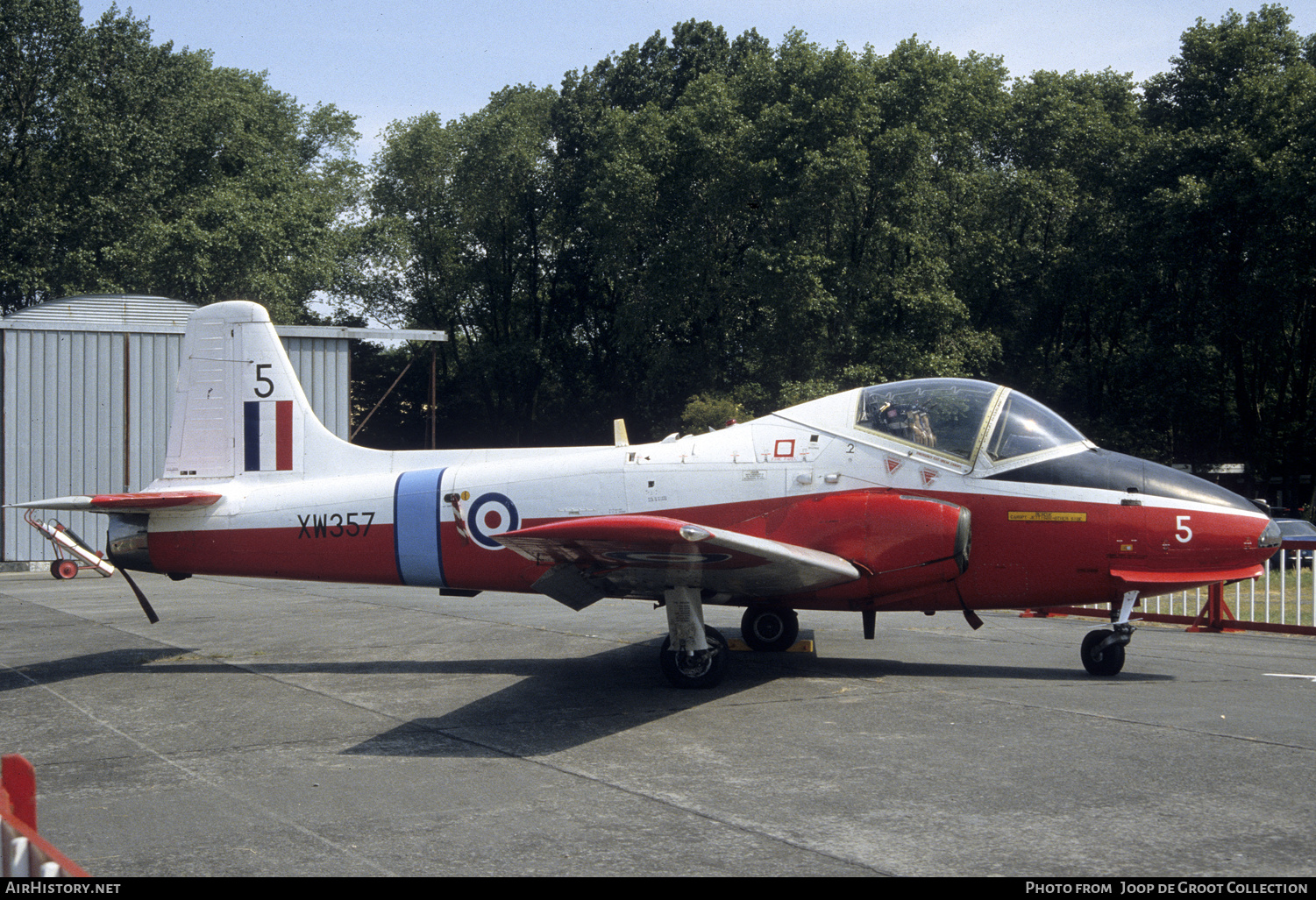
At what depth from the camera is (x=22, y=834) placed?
319cm

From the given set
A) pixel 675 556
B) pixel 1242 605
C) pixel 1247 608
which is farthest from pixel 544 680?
pixel 1242 605

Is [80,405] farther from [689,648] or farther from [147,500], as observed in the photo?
[689,648]

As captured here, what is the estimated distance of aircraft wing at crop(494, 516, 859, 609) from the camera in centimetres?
735

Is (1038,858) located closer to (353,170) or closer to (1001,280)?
(1001,280)

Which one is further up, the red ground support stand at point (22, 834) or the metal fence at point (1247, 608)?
the red ground support stand at point (22, 834)

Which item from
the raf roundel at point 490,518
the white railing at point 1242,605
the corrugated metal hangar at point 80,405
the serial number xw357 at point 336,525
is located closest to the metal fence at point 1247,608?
the white railing at point 1242,605

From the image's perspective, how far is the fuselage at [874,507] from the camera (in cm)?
889

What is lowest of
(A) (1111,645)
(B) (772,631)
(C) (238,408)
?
(B) (772,631)

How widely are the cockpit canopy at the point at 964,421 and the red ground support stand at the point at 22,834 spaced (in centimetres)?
729

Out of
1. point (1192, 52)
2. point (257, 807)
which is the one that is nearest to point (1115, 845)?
point (257, 807)

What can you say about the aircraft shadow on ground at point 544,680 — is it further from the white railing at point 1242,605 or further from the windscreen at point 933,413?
the white railing at point 1242,605

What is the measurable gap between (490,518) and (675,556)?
265cm

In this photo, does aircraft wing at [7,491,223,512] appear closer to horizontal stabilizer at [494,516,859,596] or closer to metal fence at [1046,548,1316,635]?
horizontal stabilizer at [494,516,859,596]

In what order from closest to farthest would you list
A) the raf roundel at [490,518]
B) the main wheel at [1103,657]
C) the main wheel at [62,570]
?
the main wheel at [1103,657] → the raf roundel at [490,518] → the main wheel at [62,570]
